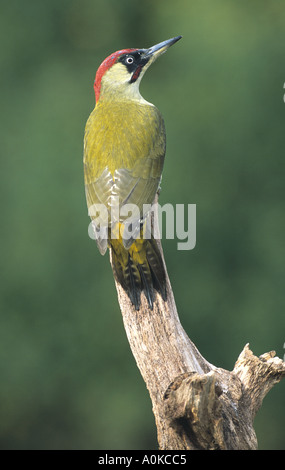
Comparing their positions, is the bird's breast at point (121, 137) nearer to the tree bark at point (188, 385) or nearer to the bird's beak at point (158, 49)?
the bird's beak at point (158, 49)

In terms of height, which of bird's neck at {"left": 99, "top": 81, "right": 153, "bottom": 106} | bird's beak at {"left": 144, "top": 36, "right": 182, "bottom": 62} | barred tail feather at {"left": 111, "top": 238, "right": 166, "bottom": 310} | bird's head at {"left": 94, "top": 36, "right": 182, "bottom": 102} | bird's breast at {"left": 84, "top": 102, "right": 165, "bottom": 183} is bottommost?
barred tail feather at {"left": 111, "top": 238, "right": 166, "bottom": 310}

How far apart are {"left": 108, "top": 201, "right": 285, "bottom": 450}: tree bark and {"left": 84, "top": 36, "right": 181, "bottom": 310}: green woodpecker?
12 centimetres

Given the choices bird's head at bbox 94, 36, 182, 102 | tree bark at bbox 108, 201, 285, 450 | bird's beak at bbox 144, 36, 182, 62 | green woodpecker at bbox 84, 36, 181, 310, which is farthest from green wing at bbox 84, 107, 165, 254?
bird's beak at bbox 144, 36, 182, 62

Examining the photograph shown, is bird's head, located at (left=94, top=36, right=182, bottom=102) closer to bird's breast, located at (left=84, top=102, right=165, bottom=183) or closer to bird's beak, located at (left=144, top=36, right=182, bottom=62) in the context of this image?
bird's beak, located at (left=144, top=36, right=182, bottom=62)

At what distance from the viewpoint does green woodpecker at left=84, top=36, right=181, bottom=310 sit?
3346 mm

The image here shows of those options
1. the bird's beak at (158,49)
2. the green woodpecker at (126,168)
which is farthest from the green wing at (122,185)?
the bird's beak at (158,49)

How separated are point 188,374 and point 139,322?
470 mm

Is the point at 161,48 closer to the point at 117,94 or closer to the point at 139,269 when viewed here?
the point at 117,94

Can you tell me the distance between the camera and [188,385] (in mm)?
2904

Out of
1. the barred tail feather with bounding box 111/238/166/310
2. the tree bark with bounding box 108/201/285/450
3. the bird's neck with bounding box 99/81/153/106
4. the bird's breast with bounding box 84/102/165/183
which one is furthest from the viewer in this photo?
the bird's neck with bounding box 99/81/153/106

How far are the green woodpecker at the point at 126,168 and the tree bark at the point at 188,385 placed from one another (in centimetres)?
12

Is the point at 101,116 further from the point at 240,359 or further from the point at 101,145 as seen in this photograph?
the point at 240,359

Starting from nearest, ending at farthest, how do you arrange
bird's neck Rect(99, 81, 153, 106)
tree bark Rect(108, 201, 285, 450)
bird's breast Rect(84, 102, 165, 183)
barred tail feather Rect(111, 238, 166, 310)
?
tree bark Rect(108, 201, 285, 450) < barred tail feather Rect(111, 238, 166, 310) < bird's breast Rect(84, 102, 165, 183) < bird's neck Rect(99, 81, 153, 106)

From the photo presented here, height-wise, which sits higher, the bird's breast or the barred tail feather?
the bird's breast
